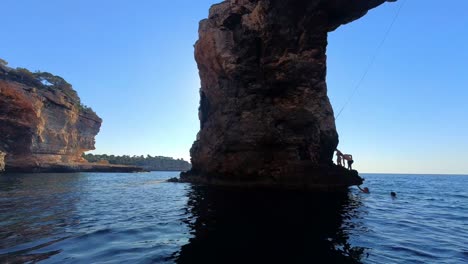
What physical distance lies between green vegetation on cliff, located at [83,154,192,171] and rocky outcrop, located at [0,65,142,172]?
46.1m

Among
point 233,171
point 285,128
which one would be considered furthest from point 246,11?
point 233,171

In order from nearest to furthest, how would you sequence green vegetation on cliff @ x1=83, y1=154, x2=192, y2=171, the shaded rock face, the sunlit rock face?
the sunlit rock face, the shaded rock face, green vegetation on cliff @ x1=83, y1=154, x2=192, y2=171

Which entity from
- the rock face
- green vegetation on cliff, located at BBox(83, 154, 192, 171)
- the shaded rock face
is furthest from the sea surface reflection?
green vegetation on cliff, located at BBox(83, 154, 192, 171)

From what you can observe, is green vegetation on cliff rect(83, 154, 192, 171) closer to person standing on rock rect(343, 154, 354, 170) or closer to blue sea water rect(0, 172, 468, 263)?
person standing on rock rect(343, 154, 354, 170)

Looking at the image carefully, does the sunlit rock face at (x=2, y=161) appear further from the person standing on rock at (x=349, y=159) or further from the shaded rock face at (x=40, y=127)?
the person standing on rock at (x=349, y=159)

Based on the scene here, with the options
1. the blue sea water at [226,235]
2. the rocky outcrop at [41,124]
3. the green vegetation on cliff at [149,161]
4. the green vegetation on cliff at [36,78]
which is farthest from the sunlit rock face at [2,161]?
the green vegetation on cliff at [149,161]

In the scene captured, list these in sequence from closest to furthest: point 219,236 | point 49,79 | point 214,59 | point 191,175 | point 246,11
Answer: point 219,236 → point 246,11 → point 214,59 → point 191,175 → point 49,79

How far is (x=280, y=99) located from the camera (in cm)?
2533

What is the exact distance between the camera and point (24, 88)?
55312 millimetres

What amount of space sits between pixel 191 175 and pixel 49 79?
62990 mm

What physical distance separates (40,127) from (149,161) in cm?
9124

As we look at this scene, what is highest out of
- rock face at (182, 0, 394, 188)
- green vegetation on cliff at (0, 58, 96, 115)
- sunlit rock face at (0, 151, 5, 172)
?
green vegetation on cliff at (0, 58, 96, 115)

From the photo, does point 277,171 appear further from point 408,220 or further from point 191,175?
point 191,175

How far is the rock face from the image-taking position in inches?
930
